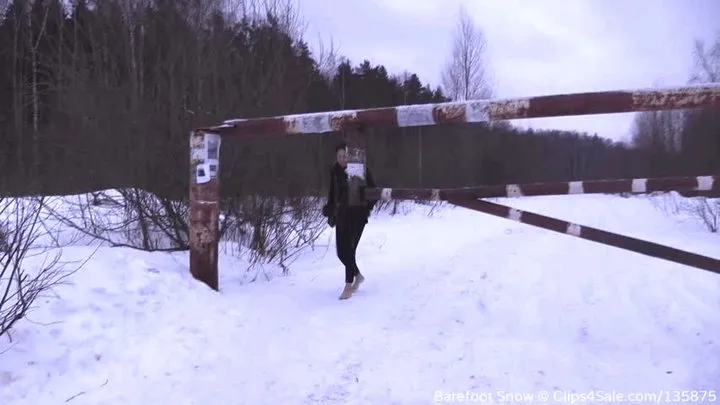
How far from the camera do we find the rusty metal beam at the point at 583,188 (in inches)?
147

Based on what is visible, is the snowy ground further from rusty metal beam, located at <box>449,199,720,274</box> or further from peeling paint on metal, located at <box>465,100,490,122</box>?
peeling paint on metal, located at <box>465,100,490,122</box>

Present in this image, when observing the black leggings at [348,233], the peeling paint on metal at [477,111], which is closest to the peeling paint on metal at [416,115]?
the peeling paint on metal at [477,111]

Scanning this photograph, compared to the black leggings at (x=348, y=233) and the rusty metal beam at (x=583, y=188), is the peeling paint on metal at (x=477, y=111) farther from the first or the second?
the black leggings at (x=348, y=233)

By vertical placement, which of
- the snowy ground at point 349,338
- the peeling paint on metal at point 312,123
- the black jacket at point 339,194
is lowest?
the snowy ground at point 349,338

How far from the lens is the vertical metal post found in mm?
5203

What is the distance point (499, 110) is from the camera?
13.4 feet

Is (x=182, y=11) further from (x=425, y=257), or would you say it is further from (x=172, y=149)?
(x=425, y=257)

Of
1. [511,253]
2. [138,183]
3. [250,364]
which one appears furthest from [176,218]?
[511,253]

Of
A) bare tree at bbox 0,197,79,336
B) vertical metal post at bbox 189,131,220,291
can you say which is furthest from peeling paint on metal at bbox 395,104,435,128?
bare tree at bbox 0,197,79,336

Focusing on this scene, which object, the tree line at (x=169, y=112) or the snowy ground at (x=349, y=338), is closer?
the snowy ground at (x=349, y=338)

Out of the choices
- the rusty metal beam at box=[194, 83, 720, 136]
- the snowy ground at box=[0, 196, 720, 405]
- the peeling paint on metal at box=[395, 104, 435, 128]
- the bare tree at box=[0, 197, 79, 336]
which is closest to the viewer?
the snowy ground at box=[0, 196, 720, 405]

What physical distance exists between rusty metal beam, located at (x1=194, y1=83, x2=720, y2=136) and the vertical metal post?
18 centimetres

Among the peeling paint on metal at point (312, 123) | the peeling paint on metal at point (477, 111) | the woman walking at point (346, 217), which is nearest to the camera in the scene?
the peeling paint on metal at point (477, 111)

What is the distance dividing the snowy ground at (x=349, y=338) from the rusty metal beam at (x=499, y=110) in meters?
1.59
